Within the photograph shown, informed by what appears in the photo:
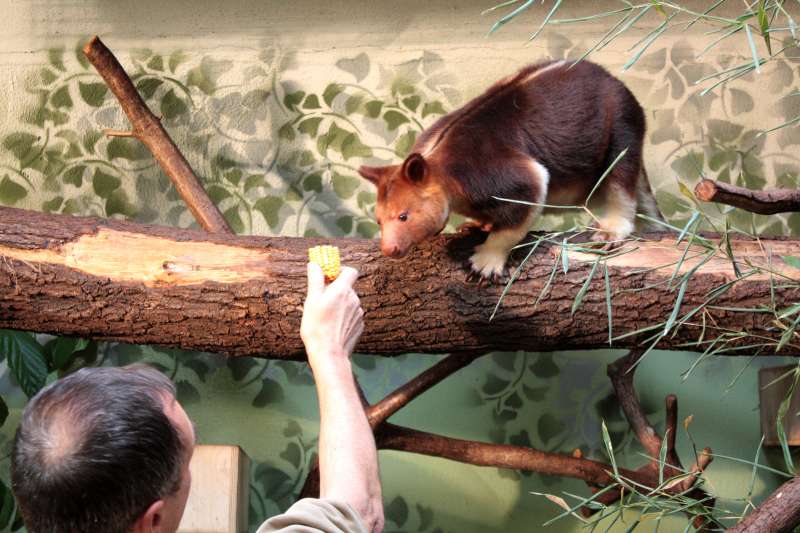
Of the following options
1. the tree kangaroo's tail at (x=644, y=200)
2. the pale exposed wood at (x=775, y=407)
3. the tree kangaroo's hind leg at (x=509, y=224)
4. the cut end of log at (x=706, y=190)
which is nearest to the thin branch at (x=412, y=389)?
the tree kangaroo's hind leg at (x=509, y=224)

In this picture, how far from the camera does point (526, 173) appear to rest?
219 cm

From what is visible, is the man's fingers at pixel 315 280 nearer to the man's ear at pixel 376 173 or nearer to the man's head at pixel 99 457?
the man's head at pixel 99 457

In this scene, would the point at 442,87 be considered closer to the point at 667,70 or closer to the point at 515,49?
the point at 515,49

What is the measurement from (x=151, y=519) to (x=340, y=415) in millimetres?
317

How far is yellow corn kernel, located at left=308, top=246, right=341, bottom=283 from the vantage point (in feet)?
5.67

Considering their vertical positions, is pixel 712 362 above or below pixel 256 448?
above

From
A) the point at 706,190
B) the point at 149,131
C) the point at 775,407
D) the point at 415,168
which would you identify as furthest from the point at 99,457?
the point at 775,407

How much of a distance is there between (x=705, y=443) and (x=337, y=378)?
1844mm

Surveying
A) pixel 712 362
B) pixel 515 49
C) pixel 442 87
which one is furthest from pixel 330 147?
pixel 712 362

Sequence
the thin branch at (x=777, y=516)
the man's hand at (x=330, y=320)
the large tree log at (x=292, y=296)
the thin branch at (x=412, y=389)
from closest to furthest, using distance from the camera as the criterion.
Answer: the thin branch at (x=777, y=516) → the man's hand at (x=330, y=320) → the large tree log at (x=292, y=296) → the thin branch at (x=412, y=389)

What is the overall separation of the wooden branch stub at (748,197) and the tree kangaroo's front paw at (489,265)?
0.76 metres

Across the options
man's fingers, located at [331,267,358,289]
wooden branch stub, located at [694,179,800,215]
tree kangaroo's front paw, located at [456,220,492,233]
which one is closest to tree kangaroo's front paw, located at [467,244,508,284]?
tree kangaroo's front paw, located at [456,220,492,233]

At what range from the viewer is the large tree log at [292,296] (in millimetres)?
2148

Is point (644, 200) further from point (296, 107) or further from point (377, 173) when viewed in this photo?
point (296, 107)
